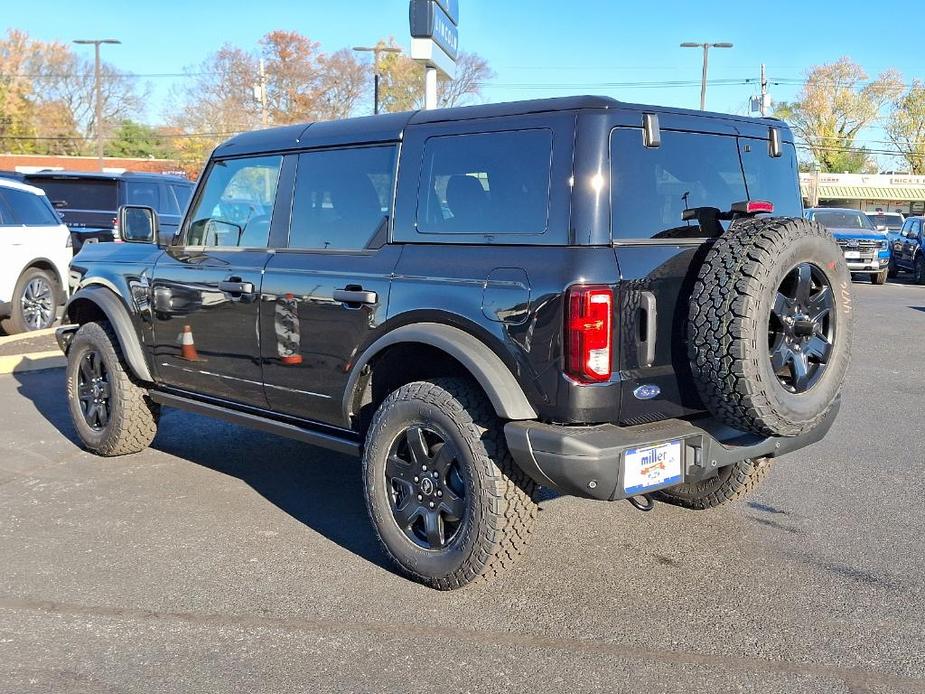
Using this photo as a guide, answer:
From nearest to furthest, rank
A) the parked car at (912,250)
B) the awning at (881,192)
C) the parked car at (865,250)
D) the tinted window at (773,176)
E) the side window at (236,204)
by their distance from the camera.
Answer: the tinted window at (773,176), the side window at (236,204), the parked car at (865,250), the parked car at (912,250), the awning at (881,192)

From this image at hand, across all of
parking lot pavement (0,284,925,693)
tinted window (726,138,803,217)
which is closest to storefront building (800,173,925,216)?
tinted window (726,138,803,217)

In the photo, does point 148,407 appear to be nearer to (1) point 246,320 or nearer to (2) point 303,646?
(1) point 246,320

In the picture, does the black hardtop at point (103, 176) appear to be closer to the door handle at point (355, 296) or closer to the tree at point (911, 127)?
the door handle at point (355, 296)

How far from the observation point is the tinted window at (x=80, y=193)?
14977 millimetres

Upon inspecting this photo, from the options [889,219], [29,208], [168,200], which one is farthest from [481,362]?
[889,219]

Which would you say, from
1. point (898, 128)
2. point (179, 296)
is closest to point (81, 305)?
point (179, 296)

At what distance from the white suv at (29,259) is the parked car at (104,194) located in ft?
12.9

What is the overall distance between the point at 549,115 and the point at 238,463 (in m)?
3.26

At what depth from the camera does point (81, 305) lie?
601 cm

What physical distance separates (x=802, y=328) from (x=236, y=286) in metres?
2.72

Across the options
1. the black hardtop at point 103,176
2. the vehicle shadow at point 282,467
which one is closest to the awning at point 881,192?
the black hardtop at point 103,176

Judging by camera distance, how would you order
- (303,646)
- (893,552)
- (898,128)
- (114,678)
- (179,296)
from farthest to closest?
(898,128)
(179,296)
(893,552)
(303,646)
(114,678)

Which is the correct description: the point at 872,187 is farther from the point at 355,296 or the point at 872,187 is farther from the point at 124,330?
the point at 355,296

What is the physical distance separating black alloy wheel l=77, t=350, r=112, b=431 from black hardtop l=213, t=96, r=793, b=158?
1657 millimetres
